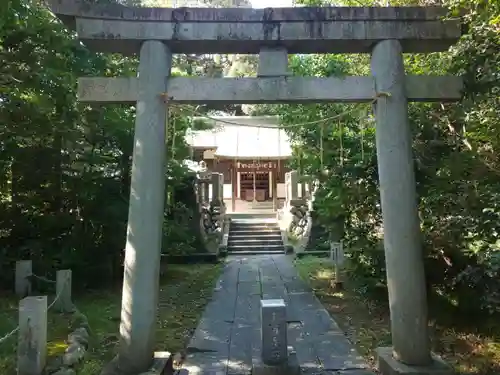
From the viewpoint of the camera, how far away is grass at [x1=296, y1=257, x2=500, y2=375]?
531 cm

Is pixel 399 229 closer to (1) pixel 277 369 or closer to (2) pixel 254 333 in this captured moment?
(1) pixel 277 369

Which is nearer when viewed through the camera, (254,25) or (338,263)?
(254,25)

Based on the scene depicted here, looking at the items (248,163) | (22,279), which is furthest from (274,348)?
(248,163)

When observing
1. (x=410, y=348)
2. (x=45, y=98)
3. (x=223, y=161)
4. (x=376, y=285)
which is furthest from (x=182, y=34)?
(x=223, y=161)

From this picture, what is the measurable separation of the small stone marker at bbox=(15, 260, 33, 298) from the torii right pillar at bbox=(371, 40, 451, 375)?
7.01m

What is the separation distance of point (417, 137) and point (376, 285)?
270cm

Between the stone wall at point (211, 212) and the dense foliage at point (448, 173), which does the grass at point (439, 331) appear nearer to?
the dense foliage at point (448, 173)

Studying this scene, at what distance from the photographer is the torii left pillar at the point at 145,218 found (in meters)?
4.41

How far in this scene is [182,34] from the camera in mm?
4762

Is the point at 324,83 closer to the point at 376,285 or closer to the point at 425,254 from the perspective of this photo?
the point at 425,254

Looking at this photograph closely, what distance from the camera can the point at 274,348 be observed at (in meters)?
4.78

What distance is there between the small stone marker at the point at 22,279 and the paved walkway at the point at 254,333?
12.0 ft

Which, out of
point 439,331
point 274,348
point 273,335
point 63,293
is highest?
point 63,293

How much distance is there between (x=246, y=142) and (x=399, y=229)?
75.9 feet
